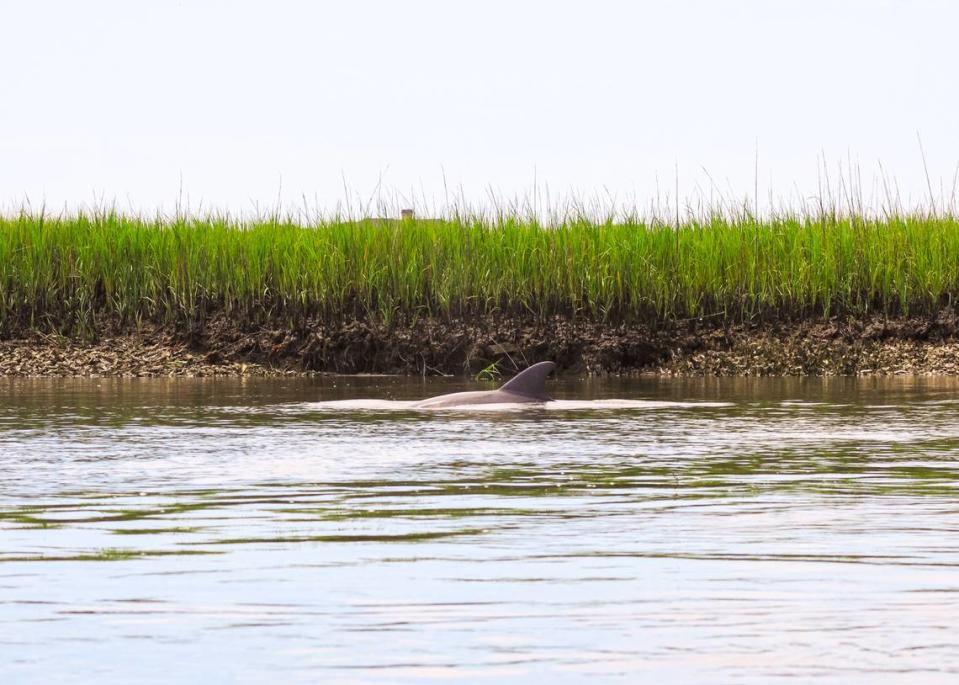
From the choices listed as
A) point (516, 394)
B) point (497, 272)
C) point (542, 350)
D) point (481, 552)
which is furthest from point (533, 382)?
point (481, 552)

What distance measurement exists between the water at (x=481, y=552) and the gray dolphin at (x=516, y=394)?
226 cm

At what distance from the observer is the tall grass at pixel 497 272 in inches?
981

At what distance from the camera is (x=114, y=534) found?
24.0ft

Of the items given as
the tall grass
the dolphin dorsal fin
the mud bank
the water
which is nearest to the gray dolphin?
the dolphin dorsal fin

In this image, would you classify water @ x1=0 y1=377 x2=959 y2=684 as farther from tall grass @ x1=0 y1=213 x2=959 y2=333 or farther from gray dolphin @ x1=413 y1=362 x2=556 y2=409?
tall grass @ x1=0 y1=213 x2=959 y2=333

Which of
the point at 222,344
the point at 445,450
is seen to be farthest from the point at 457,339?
the point at 445,450

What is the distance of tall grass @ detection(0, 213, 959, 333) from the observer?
81.8 ft

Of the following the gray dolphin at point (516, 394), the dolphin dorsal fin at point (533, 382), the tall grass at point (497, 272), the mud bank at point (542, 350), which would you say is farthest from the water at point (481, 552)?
the tall grass at point (497, 272)

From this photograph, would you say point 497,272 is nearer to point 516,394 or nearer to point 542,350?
point 542,350

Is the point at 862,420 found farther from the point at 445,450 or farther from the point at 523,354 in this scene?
the point at 523,354

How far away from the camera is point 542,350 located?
24.0 metres

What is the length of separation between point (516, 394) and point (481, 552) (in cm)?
947

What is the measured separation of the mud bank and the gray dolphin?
7626 mm

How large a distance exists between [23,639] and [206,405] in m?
11.6
